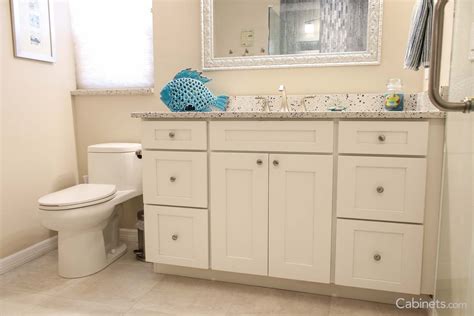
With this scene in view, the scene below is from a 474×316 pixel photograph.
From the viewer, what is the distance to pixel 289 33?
197cm

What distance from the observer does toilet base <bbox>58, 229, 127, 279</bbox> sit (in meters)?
1.88

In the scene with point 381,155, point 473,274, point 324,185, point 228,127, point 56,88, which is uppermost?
point 56,88

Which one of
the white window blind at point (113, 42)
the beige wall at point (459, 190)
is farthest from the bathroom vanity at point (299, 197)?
the white window blind at point (113, 42)

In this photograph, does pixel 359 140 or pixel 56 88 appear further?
pixel 56 88

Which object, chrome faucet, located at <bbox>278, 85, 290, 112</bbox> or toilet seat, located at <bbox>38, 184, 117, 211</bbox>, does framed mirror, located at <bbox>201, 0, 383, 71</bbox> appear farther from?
toilet seat, located at <bbox>38, 184, 117, 211</bbox>

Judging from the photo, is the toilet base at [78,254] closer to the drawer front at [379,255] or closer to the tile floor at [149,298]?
the tile floor at [149,298]

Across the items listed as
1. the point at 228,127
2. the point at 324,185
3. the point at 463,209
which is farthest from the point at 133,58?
the point at 463,209

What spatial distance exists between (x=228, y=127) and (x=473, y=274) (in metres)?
1.06

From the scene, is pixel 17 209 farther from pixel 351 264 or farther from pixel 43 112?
pixel 351 264

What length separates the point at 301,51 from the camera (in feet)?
6.45

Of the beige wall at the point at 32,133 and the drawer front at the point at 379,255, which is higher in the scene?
the beige wall at the point at 32,133

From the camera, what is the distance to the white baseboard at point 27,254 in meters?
1.96

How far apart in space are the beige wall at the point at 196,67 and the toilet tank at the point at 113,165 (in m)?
0.26

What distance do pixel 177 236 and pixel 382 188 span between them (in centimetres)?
97
